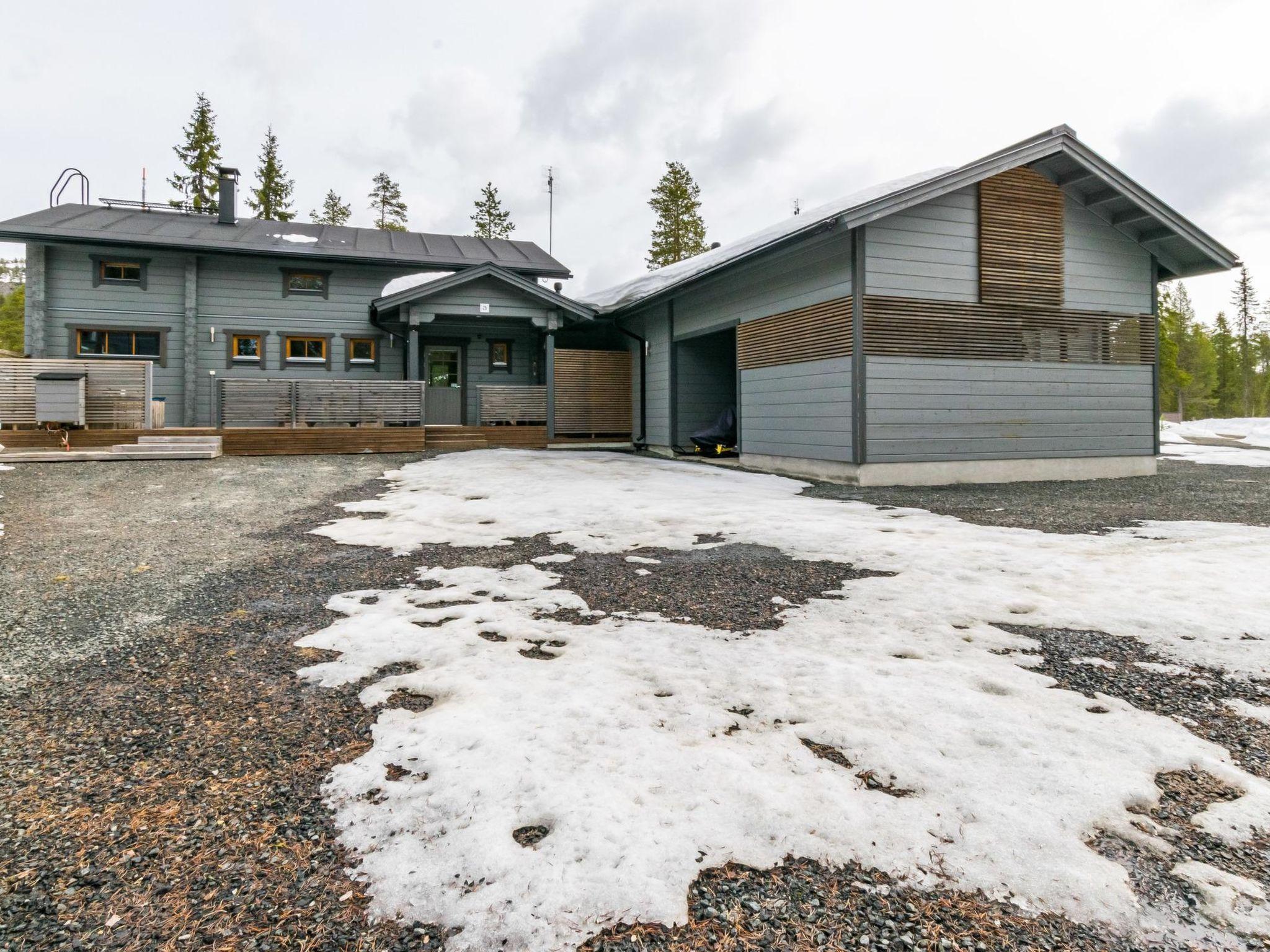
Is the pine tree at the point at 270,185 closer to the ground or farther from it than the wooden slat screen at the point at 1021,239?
farther from it

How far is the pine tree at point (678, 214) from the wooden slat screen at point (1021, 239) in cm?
2911

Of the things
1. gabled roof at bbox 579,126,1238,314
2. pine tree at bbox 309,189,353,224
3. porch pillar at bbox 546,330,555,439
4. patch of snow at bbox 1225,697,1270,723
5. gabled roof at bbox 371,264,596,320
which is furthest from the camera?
pine tree at bbox 309,189,353,224

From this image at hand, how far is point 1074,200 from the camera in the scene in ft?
33.7

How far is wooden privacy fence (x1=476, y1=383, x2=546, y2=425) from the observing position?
590 inches

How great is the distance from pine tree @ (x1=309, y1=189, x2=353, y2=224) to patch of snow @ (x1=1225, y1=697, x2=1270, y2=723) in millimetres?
45574

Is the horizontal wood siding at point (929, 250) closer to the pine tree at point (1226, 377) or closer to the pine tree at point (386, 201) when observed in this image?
the pine tree at point (386, 201)

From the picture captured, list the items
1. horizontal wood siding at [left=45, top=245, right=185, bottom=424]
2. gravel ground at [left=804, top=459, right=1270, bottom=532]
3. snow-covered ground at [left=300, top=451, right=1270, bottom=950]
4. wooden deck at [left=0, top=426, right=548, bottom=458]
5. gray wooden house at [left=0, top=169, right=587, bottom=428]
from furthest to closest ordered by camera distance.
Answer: horizontal wood siding at [left=45, top=245, right=185, bottom=424]
gray wooden house at [left=0, top=169, right=587, bottom=428]
wooden deck at [left=0, top=426, right=548, bottom=458]
gravel ground at [left=804, top=459, right=1270, bottom=532]
snow-covered ground at [left=300, top=451, right=1270, bottom=950]

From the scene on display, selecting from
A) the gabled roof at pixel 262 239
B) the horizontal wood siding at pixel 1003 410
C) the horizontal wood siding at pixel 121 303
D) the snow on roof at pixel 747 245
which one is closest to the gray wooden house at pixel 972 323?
the horizontal wood siding at pixel 1003 410

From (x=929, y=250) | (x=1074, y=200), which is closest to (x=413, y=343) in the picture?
(x=929, y=250)

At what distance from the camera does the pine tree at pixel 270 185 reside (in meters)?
34.4

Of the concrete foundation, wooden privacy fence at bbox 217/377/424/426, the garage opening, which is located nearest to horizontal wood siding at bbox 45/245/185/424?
wooden privacy fence at bbox 217/377/424/426

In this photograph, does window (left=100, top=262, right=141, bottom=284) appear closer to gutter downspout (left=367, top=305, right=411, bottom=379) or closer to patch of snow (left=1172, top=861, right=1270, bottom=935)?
gutter downspout (left=367, top=305, right=411, bottom=379)

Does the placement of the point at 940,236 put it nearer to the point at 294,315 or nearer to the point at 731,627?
the point at 731,627

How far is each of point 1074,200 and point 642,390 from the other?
926 centimetres
